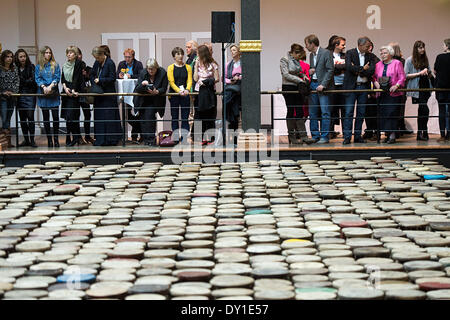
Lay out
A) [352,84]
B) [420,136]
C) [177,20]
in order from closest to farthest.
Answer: [352,84]
[420,136]
[177,20]

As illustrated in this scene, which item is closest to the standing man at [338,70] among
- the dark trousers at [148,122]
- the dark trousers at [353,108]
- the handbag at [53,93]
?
the dark trousers at [353,108]

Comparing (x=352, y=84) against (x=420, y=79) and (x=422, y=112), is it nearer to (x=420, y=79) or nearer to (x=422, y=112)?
(x=420, y=79)

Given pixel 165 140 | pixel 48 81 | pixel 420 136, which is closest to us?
pixel 165 140

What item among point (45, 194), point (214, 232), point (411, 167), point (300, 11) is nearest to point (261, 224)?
point (214, 232)

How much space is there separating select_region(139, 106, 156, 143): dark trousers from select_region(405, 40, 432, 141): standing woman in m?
4.20

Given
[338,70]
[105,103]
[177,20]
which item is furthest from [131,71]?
[338,70]

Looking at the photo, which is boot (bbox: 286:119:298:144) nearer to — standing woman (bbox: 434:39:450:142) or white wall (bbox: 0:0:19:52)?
standing woman (bbox: 434:39:450:142)

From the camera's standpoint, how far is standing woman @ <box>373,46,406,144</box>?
42.6 ft

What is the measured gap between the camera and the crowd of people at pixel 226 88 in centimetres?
1305

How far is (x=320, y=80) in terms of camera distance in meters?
13.1

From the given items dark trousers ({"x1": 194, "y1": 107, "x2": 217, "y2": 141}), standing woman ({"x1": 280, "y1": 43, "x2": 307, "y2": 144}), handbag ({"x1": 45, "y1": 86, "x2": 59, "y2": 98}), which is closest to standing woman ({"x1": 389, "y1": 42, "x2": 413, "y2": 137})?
standing woman ({"x1": 280, "y1": 43, "x2": 307, "y2": 144})

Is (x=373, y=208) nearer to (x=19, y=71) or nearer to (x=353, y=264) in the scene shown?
(x=353, y=264)

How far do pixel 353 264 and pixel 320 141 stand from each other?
25.0 feet

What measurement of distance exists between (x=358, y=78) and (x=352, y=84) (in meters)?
0.19
